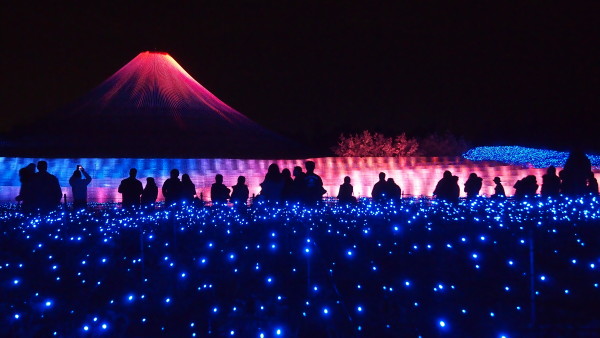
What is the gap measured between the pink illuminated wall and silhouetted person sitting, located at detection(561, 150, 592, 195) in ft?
23.7

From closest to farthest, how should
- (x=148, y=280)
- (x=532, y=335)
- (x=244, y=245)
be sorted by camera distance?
(x=532, y=335)
(x=148, y=280)
(x=244, y=245)

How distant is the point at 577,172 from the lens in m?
11.6

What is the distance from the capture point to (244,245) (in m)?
7.62

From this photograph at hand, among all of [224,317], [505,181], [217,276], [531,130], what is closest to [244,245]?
[217,276]

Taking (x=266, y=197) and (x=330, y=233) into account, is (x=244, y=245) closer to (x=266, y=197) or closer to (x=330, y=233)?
(x=330, y=233)

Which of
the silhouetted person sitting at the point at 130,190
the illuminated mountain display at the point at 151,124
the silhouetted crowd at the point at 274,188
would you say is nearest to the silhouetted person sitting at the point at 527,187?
the silhouetted crowd at the point at 274,188

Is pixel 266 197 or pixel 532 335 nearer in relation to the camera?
pixel 532 335

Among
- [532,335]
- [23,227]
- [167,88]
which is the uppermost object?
[167,88]

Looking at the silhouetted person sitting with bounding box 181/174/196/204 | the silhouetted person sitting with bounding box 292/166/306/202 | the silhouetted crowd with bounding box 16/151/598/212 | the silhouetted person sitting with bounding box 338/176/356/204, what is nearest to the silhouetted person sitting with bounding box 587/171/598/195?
the silhouetted crowd with bounding box 16/151/598/212

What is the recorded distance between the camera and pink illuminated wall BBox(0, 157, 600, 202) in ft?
63.4

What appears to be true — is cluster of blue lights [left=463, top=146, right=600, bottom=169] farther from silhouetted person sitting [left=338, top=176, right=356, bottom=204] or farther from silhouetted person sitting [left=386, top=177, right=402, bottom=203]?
silhouetted person sitting [left=338, top=176, right=356, bottom=204]

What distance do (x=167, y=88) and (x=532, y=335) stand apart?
2223 centimetres

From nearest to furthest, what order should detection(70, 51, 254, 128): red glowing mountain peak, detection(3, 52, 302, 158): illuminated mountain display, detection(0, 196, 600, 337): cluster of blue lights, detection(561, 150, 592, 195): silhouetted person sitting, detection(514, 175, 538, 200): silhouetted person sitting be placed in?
detection(0, 196, 600, 337): cluster of blue lights < detection(561, 150, 592, 195): silhouetted person sitting < detection(514, 175, 538, 200): silhouetted person sitting < detection(3, 52, 302, 158): illuminated mountain display < detection(70, 51, 254, 128): red glowing mountain peak

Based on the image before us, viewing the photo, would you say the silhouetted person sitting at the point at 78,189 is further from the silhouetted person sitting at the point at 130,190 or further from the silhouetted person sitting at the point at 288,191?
the silhouetted person sitting at the point at 288,191
